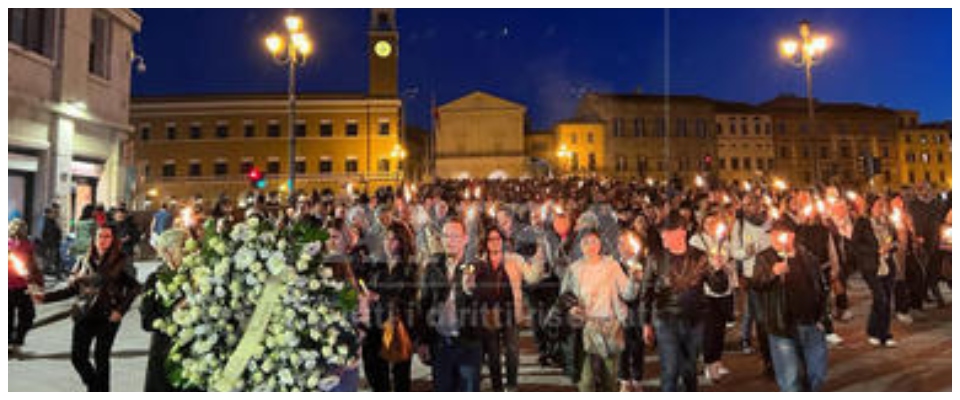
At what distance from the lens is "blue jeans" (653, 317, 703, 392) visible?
543 cm

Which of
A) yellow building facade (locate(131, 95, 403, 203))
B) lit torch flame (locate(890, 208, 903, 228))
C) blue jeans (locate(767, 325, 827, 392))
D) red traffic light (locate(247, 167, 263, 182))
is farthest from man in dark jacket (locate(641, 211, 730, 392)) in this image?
yellow building facade (locate(131, 95, 403, 203))

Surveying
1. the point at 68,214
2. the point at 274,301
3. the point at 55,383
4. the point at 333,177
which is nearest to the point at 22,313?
the point at 55,383

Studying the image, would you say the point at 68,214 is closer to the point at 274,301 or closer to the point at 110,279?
the point at 110,279

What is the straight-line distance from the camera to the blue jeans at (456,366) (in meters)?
5.23

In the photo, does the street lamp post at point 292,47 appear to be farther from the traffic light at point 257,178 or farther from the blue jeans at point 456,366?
the blue jeans at point 456,366

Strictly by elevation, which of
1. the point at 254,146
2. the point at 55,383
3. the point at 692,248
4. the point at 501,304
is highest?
the point at 254,146

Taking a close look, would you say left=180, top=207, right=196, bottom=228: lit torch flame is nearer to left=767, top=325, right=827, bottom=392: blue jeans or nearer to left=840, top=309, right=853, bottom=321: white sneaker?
left=767, top=325, right=827, bottom=392: blue jeans

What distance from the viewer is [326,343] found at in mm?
3713

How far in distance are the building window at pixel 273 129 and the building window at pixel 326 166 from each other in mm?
5331

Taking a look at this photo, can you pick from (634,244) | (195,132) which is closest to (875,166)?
(634,244)

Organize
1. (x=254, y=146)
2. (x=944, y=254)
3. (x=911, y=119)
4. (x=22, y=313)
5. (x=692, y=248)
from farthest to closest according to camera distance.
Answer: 1. (x=911, y=119)
2. (x=254, y=146)
3. (x=944, y=254)
4. (x=22, y=313)
5. (x=692, y=248)

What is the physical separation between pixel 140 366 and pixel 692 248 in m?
6.12

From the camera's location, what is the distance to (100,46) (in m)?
19.7

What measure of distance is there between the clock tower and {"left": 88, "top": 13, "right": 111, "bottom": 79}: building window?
44.7 metres
